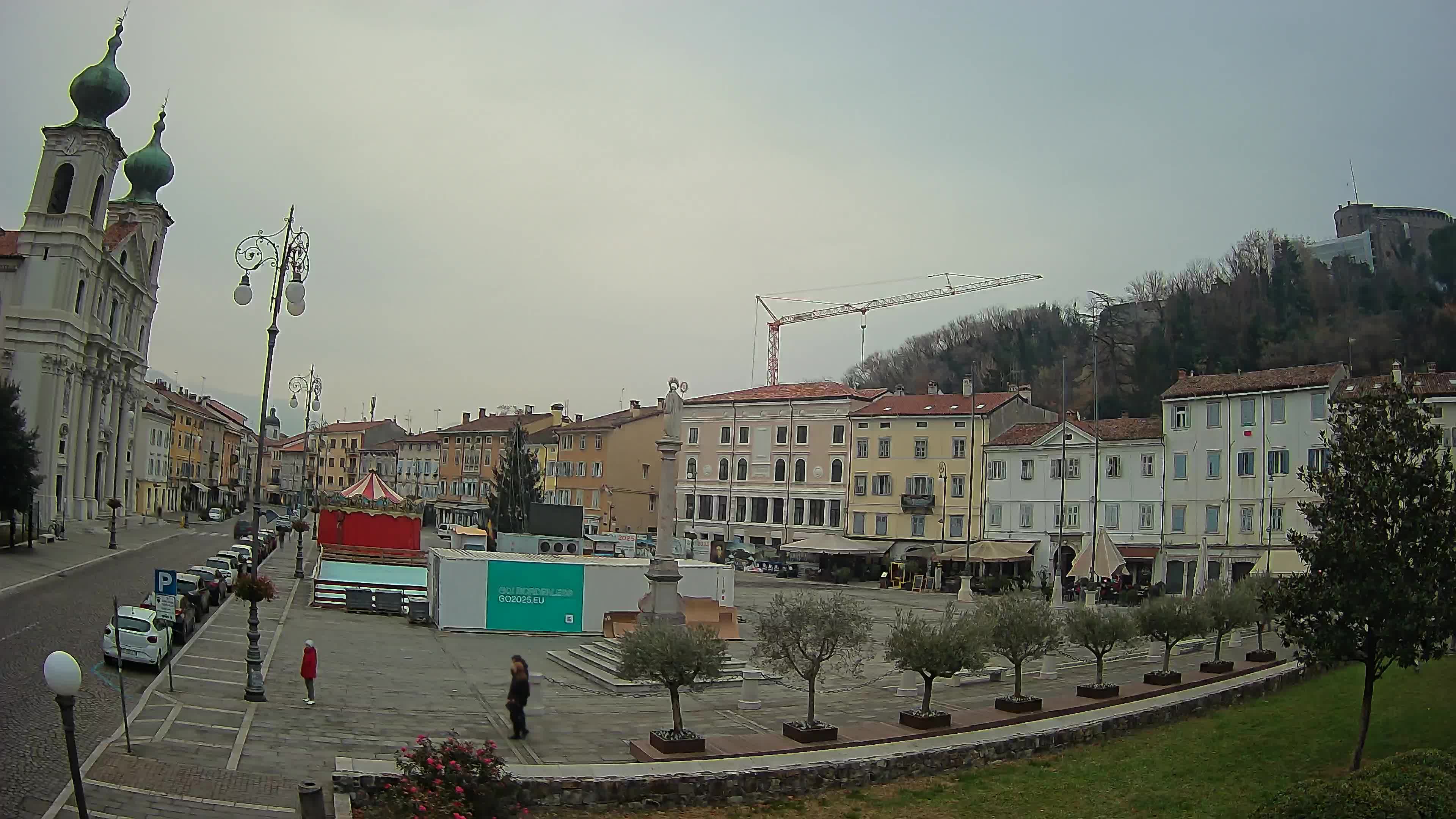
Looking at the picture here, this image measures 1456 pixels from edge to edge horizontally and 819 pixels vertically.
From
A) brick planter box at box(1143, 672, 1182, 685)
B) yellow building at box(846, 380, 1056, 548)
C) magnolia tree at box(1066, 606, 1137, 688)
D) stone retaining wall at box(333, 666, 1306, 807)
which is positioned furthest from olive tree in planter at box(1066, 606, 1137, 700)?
yellow building at box(846, 380, 1056, 548)

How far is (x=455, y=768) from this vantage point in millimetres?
11500

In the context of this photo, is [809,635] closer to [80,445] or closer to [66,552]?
[66,552]

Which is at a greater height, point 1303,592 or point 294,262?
point 294,262

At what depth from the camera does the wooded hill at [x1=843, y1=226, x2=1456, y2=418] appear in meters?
74.1

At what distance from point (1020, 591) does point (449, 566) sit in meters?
17.7

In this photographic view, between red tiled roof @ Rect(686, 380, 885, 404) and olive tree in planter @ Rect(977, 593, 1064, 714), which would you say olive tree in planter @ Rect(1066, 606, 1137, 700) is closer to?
olive tree in planter @ Rect(977, 593, 1064, 714)

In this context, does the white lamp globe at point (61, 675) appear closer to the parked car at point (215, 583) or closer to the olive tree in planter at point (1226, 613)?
the olive tree in planter at point (1226, 613)

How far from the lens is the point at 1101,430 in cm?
5728

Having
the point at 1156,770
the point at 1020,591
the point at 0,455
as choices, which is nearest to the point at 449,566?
the point at 1020,591

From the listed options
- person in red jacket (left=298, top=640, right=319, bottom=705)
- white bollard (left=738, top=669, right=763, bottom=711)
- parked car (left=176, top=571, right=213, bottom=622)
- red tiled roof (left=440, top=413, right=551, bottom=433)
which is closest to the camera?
person in red jacket (left=298, top=640, right=319, bottom=705)

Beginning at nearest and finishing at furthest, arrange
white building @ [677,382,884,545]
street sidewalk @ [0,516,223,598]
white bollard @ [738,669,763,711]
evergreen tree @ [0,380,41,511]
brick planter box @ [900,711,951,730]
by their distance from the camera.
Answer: brick planter box @ [900,711,951,730]
white bollard @ [738,669,763,711]
street sidewalk @ [0,516,223,598]
evergreen tree @ [0,380,41,511]
white building @ [677,382,884,545]

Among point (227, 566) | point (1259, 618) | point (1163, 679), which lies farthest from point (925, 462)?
point (1163, 679)

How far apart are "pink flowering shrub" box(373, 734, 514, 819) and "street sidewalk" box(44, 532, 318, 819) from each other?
1978 mm

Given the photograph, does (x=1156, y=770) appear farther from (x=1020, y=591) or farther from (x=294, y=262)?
(x=294, y=262)
